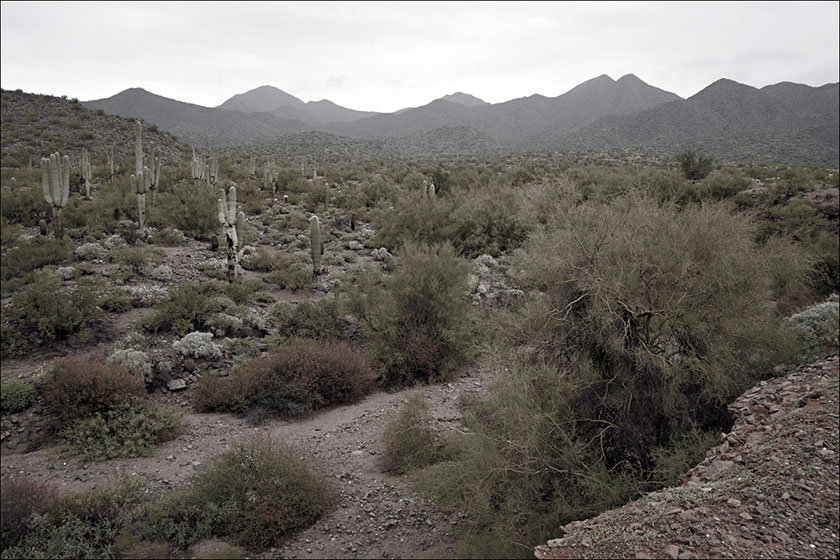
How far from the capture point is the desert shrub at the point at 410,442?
24.2 feet

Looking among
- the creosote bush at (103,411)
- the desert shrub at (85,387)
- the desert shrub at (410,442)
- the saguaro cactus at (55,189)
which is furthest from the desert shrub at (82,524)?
the saguaro cactus at (55,189)

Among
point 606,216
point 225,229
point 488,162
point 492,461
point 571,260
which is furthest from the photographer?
point 488,162

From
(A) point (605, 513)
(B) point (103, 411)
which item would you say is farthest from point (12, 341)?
(A) point (605, 513)

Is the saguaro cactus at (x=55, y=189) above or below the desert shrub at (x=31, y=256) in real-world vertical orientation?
above

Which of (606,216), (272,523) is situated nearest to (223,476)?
(272,523)

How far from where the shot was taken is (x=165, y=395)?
934cm

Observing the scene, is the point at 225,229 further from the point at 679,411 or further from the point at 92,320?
the point at 679,411

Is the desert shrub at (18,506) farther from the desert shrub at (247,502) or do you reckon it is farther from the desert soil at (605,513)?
the desert shrub at (247,502)

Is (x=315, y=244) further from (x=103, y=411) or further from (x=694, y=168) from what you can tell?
(x=694, y=168)

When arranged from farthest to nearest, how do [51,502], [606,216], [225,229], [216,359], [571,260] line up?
[225,229] < [216,359] < [606,216] < [571,260] < [51,502]

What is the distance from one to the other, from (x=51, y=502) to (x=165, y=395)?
17.1 ft

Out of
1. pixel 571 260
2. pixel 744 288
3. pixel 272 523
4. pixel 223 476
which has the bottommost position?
pixel 272 523

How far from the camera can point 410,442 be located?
7.57 m

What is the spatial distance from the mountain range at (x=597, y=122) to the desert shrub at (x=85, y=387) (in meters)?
39.2
